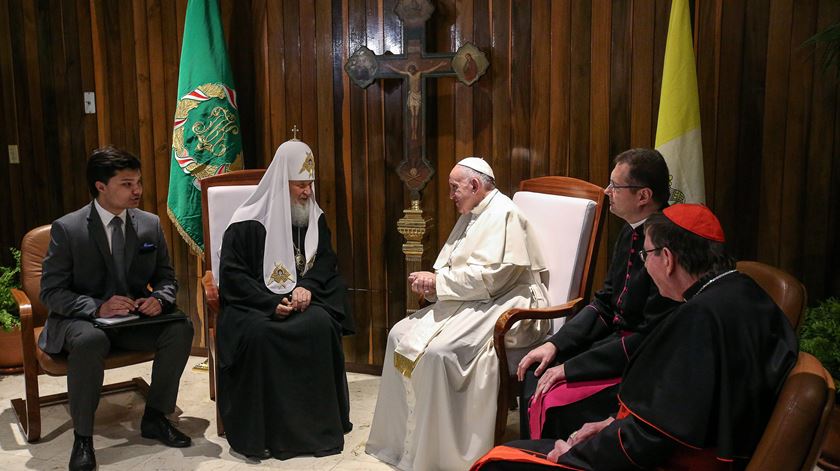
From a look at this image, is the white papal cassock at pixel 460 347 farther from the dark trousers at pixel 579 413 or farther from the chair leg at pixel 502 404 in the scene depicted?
the dark trousers at pixel 579 413

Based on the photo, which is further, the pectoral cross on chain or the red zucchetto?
the pectoral cross on chain

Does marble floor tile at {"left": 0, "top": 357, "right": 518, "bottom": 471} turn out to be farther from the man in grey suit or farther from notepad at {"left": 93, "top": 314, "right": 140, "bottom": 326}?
notepad at {"left": 93, "top": 314, "right": 140, "bottom": 326}

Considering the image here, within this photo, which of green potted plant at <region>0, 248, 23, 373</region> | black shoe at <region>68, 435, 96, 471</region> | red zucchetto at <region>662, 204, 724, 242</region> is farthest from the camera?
green potted plant at <region>0, 248, 23, 373</region>

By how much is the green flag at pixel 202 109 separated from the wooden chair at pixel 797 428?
3.38 meters

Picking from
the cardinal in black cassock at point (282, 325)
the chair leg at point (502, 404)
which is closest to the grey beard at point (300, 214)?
the cardinal in black cassock at point (282, 325)

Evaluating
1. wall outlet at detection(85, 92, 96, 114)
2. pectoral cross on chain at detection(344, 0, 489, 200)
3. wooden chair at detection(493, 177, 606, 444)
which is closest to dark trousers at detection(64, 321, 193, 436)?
pectoral cross on chain at detection(344, 0, 489, 200)

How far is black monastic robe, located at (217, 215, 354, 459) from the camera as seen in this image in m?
3.34

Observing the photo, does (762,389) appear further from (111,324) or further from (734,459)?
(111,324)

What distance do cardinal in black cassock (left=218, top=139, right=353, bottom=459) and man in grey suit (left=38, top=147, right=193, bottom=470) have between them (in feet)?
0.91

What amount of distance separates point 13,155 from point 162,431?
2632 millimetres

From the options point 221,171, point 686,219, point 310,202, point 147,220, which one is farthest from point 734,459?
point 221,171

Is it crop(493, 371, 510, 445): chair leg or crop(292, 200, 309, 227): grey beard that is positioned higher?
crop(292, 200, 309, 227): grey beard

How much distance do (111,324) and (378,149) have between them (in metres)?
1.71

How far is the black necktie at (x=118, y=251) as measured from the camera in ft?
11.6
